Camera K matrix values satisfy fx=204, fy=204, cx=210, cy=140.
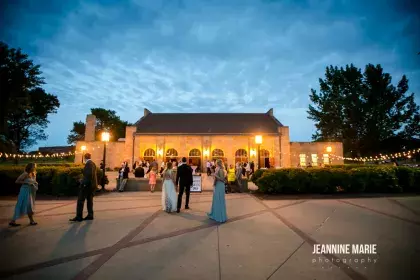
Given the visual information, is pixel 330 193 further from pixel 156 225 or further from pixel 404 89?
pixel 404 89

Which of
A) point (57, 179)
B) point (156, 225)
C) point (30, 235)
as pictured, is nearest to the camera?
point (30, 235)

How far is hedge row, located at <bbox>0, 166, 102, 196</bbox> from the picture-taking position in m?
10.9

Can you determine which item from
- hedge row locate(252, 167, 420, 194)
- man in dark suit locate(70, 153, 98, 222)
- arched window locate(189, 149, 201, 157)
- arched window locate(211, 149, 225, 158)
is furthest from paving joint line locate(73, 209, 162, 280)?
arched window locate(211, 149, 225, 158)

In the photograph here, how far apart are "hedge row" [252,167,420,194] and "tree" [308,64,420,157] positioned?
2273 centimetres

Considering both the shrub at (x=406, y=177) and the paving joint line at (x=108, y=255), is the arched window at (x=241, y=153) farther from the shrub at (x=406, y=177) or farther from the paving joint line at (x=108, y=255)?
the paving joint line at (x=108, y=255)

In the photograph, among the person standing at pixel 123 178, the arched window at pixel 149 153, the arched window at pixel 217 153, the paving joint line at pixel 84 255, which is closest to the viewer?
the paving joint line at pixel 84 255

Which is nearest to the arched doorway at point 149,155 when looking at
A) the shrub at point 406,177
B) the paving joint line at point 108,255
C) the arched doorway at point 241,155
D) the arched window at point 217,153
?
the arched window at point 217,153

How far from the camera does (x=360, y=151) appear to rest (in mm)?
32000

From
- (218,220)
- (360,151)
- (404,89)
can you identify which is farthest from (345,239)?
(404,89)

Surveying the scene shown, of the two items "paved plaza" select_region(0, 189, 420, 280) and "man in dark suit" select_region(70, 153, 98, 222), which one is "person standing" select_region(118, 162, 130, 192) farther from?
"man in dark suit" select_region(70, 153, 98, 222)

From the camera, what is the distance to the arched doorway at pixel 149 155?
29.2 m

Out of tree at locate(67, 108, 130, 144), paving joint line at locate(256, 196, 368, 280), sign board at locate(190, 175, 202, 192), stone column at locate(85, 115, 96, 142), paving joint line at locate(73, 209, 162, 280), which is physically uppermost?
tree at locate(67, 108, 130, 144)

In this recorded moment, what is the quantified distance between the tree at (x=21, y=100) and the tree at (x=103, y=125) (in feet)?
50.1

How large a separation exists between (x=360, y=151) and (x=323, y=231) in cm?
3398
